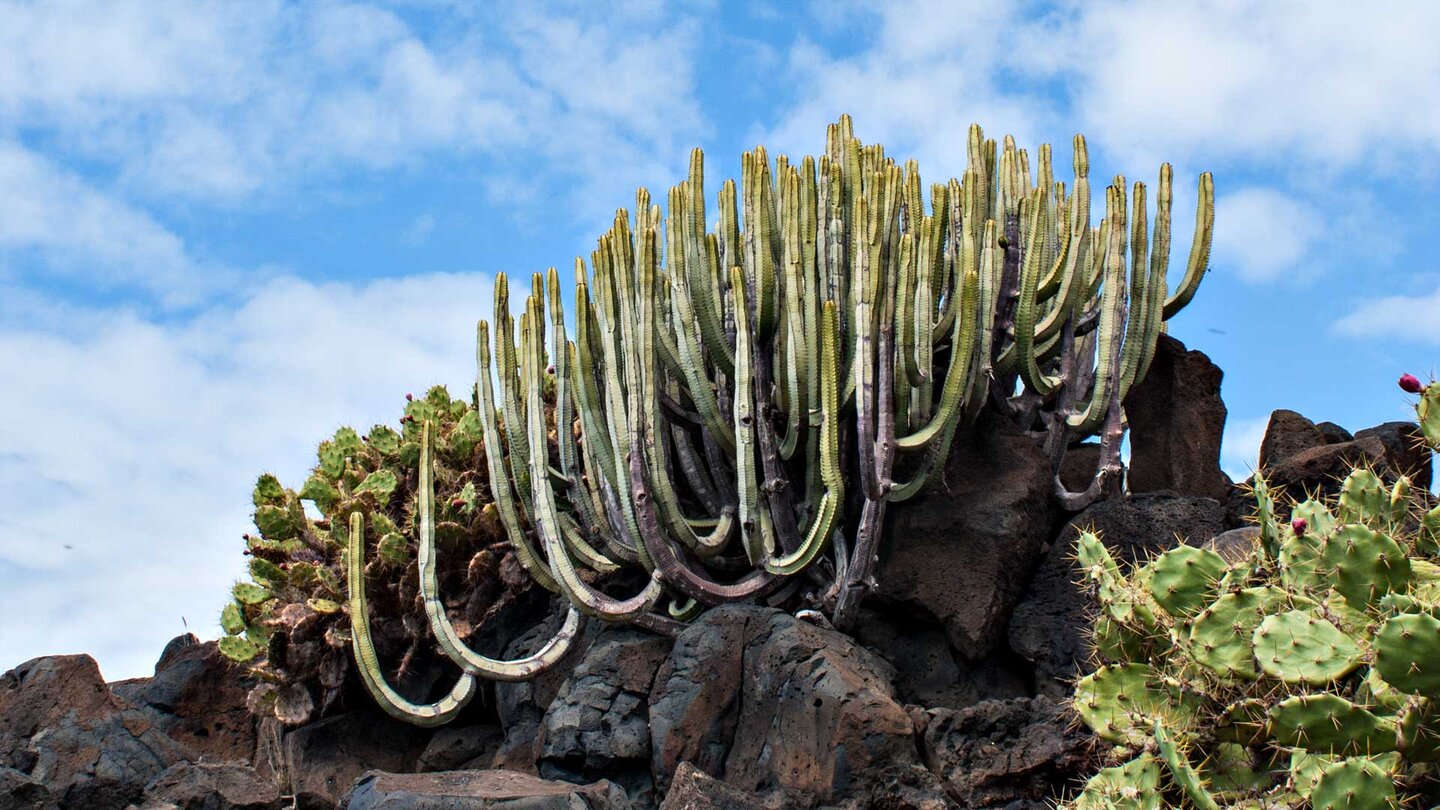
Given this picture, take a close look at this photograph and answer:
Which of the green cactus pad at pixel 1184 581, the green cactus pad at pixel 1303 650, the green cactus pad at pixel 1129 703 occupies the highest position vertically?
the green cactus pad at pixel 1184 581

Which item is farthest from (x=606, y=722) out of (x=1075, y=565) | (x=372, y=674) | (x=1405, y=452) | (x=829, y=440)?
(x=1405, y=452)

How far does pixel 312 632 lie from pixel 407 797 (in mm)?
2832

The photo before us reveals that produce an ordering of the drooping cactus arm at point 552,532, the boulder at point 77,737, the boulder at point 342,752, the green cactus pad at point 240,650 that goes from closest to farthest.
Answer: the drooping cactus arm at point 552,532 < the boulder at point 77,737 < the boulder at point 342,752 < the green cactus pad at point 240,650

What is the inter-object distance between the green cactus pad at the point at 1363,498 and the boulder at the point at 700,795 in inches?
113

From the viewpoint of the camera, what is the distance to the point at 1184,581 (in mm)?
6270

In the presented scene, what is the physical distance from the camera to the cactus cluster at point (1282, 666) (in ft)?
18.4

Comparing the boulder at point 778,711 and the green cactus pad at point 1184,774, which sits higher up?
the boulder at point 778,711

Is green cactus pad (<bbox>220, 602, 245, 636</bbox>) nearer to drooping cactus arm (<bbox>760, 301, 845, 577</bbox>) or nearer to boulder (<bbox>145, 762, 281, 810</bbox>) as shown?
boulder (<bbox>145, 762, 281, 810</bbox>)

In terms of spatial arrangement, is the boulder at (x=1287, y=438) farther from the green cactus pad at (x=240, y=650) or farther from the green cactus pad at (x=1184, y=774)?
the green cactus pad at (x=240, y=650)

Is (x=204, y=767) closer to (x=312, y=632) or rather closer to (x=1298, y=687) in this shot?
(x=312, y=632)

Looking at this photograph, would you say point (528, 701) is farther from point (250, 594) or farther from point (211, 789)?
point (250, 594)

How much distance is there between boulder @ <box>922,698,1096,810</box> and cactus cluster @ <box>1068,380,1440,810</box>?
1.55 feet

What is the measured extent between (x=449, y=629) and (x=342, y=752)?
1413 mm

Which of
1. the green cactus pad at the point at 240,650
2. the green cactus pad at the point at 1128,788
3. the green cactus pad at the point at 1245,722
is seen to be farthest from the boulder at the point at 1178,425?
the green cactus pad at the point at 240,650
